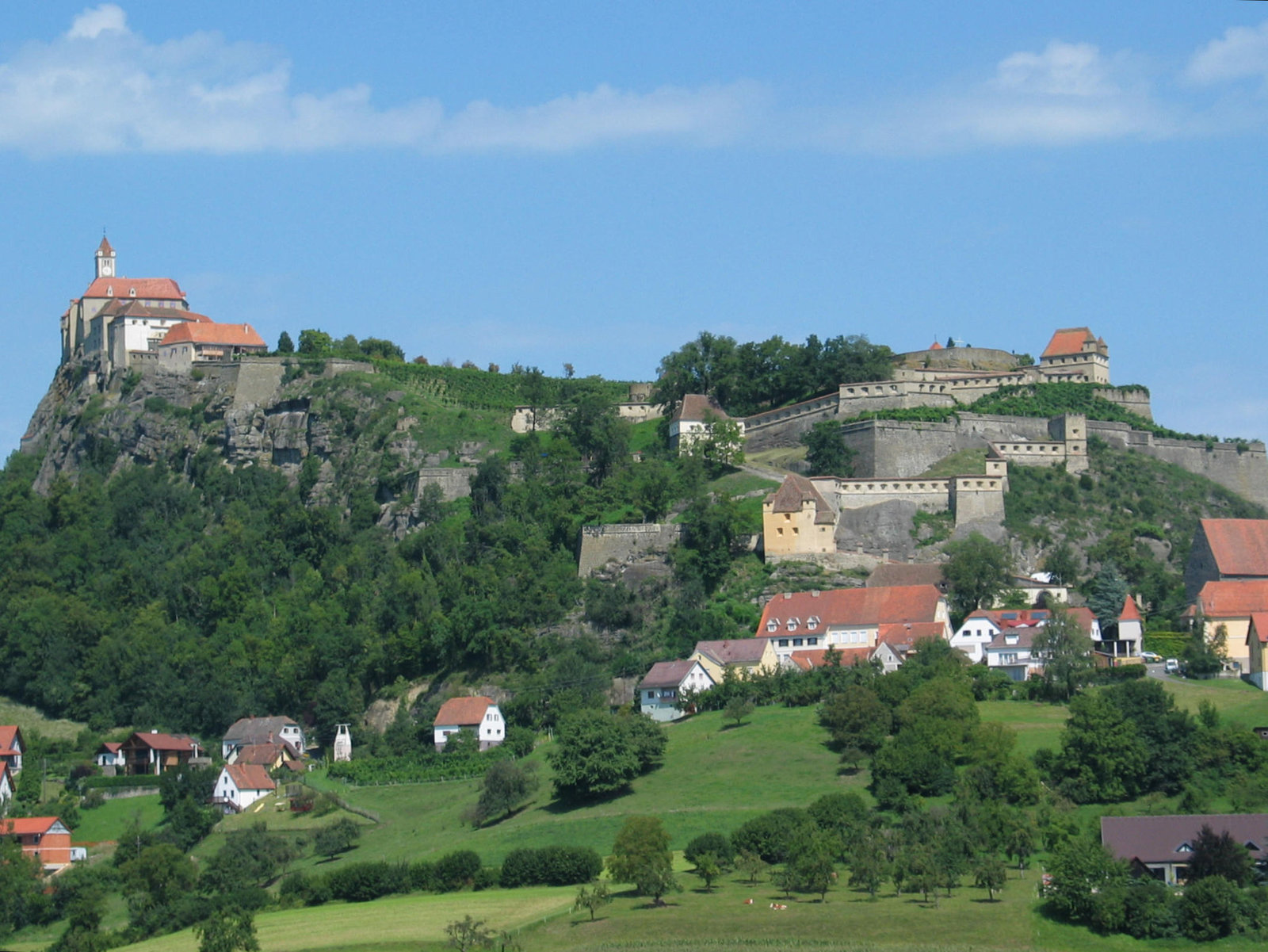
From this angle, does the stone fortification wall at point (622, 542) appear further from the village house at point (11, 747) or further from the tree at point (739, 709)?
the village house at point (11, 747)

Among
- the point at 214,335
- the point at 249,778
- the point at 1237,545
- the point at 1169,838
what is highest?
the point at 214,335

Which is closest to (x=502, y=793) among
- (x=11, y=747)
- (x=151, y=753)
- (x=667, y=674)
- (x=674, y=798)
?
(x=674, y=798)

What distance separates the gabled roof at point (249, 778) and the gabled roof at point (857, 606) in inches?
951

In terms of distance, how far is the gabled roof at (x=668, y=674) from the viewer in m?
81.6

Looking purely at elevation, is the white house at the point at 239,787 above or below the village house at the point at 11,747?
below

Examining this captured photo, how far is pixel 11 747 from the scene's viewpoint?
88812 mm

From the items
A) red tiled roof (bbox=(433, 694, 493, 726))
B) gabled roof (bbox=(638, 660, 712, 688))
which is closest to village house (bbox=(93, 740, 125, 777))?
red tiled roof (bbox=(433, 694, 493, 726))

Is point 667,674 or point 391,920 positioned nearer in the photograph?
point 391,920

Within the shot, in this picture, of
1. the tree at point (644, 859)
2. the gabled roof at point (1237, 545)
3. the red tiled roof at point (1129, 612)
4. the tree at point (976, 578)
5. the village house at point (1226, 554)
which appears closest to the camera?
the tree at point (644, 859)

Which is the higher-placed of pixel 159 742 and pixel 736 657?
pixel 736 657

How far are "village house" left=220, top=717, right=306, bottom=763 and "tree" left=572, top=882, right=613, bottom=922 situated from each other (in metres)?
34.4

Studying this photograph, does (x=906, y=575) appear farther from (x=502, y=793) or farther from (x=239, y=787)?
(x=239, y=787)

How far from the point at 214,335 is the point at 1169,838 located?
84.1 metres

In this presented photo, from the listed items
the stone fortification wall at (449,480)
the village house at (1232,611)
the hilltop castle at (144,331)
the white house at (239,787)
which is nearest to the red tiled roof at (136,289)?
the hilltop castle at (144,331)
